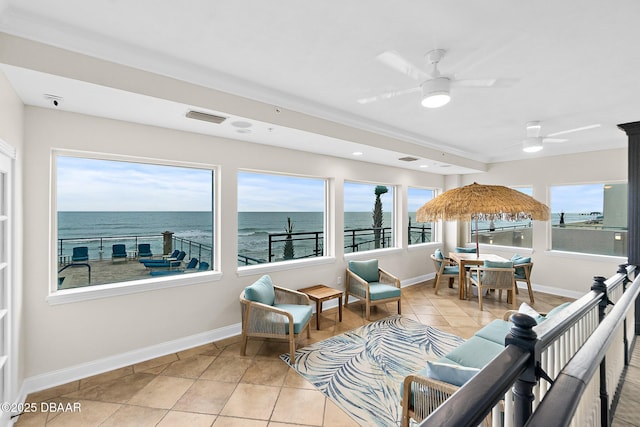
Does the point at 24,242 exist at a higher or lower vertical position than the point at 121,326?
higher

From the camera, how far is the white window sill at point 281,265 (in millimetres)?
3637

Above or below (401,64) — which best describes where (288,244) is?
below

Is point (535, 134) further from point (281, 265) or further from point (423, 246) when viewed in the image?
point (281, 265)

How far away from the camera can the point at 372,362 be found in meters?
2.86

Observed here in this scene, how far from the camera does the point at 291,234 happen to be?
4395 mm

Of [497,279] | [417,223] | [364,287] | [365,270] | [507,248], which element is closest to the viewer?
[364,287]

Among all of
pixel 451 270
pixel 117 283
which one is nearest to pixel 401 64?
pixel 117 283

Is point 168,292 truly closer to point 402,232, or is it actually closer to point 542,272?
point 402,232

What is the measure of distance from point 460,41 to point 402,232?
163 inches

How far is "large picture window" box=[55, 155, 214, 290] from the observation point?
271 centimetres

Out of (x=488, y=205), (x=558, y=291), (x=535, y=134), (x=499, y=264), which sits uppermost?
(x=535, y=134)

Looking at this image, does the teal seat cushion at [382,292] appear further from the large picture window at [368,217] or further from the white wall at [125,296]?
the large picture window at [368,217]

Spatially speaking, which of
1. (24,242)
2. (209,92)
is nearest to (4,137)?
(24,242)

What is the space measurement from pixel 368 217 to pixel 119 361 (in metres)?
4.23
